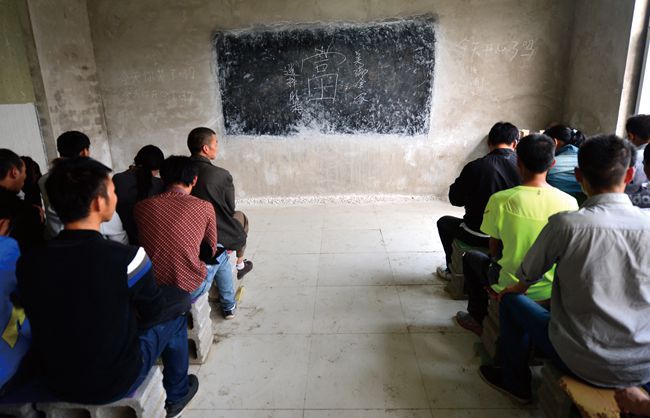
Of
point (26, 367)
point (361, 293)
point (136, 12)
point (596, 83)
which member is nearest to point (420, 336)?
point (361, 293)

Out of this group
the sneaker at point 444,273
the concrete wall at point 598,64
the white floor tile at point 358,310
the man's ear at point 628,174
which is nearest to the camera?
the man's ear at point 628,174

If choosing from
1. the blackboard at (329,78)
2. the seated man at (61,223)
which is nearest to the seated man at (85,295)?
the seated man at (61,223)

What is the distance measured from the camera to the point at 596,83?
4.04 m

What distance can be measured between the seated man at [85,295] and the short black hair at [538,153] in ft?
5.53

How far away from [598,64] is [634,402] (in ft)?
12.0

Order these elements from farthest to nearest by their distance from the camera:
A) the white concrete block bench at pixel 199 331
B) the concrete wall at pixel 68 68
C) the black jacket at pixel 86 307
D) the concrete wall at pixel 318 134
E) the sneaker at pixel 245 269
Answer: the concrete wall at pixel 318 134, the concrete wall at pixel 68 68, the sneaker at pixel 245 269, the white concrete block bench at pixel 199 331, the black jacket at pixel 86 307

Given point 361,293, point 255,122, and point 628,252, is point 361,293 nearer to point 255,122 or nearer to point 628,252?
point 628,252

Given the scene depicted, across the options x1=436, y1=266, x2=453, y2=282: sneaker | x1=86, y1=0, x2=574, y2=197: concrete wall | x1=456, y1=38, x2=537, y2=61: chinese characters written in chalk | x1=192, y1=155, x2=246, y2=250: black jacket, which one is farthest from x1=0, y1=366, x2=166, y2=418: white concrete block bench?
Answer: x1=456, y1=38, x2=537, y2=61: chinese characters written in chalk

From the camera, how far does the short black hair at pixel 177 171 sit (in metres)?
2.13

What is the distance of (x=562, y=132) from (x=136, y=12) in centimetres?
446

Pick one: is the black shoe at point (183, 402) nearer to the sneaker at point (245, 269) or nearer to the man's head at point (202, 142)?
the sneaker at point (245, 269)

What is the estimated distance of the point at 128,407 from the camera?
5.55 ft

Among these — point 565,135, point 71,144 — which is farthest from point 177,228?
point 565,135

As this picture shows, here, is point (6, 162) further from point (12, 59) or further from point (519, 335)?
point (519, 335)
